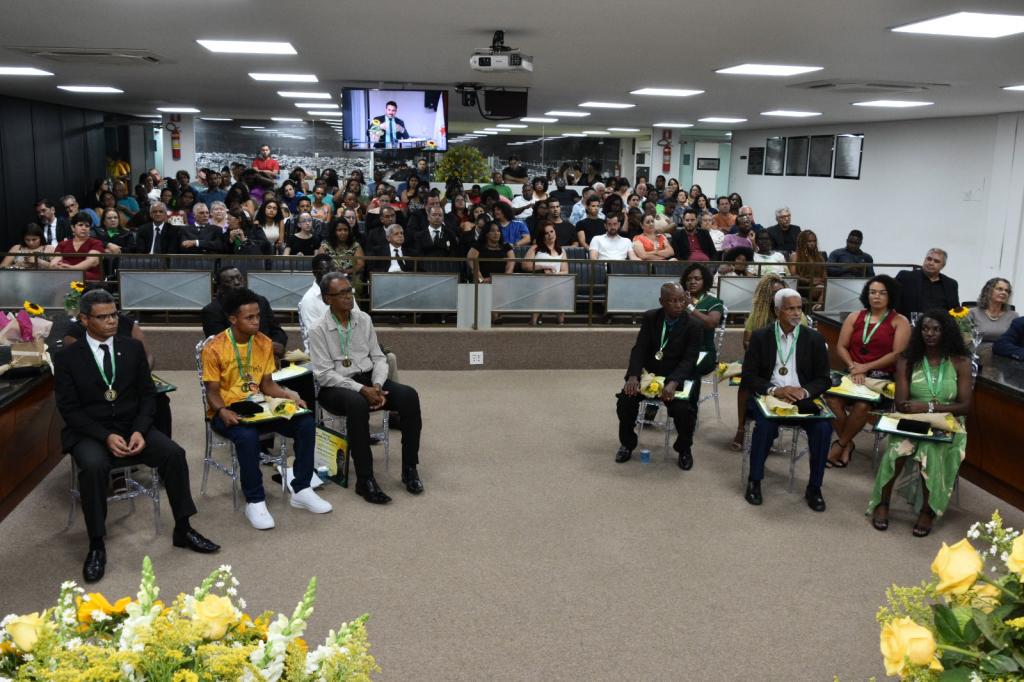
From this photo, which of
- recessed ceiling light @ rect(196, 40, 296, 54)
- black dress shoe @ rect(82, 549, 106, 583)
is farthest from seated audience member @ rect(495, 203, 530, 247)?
black dress shoe @ rect(82, 549, 106, 583)

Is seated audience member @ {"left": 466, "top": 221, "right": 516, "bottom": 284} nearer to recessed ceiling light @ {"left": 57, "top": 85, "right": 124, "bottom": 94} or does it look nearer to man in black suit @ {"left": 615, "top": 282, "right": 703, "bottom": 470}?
man in black suit @ {"left": 615, "top": 282, "right": 703, "bottom": 470}

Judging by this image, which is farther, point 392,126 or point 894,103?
point 894,103

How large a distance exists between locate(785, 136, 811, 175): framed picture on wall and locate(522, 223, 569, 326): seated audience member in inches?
446

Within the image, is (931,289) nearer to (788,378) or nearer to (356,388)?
(788,378)

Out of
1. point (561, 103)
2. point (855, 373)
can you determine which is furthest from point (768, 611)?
point (561, 103)

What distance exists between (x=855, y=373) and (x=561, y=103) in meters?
9.52

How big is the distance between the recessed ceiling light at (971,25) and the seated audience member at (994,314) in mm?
2018

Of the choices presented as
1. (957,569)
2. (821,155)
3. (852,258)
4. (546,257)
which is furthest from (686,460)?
(821,155)

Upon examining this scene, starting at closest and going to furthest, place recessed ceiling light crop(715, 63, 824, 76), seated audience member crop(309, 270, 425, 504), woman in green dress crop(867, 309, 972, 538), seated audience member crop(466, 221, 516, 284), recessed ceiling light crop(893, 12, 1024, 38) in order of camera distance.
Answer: woman in green dress crop(867, 309, 972, 538), recessed ceiling light crop(893, 12, 1024, 38), seated audience member crop(309, 270, 425, 504), recessed ceiling light crop(715, 63, 824, 76), seated audience member crop(466, 221, 516, 284)

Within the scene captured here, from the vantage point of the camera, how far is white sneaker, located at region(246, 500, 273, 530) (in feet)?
17.5

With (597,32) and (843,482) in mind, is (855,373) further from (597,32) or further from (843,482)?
(597,32)

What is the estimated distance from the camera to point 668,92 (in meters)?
12.3

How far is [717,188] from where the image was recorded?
24.1 m

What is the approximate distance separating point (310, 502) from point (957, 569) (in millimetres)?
4605
